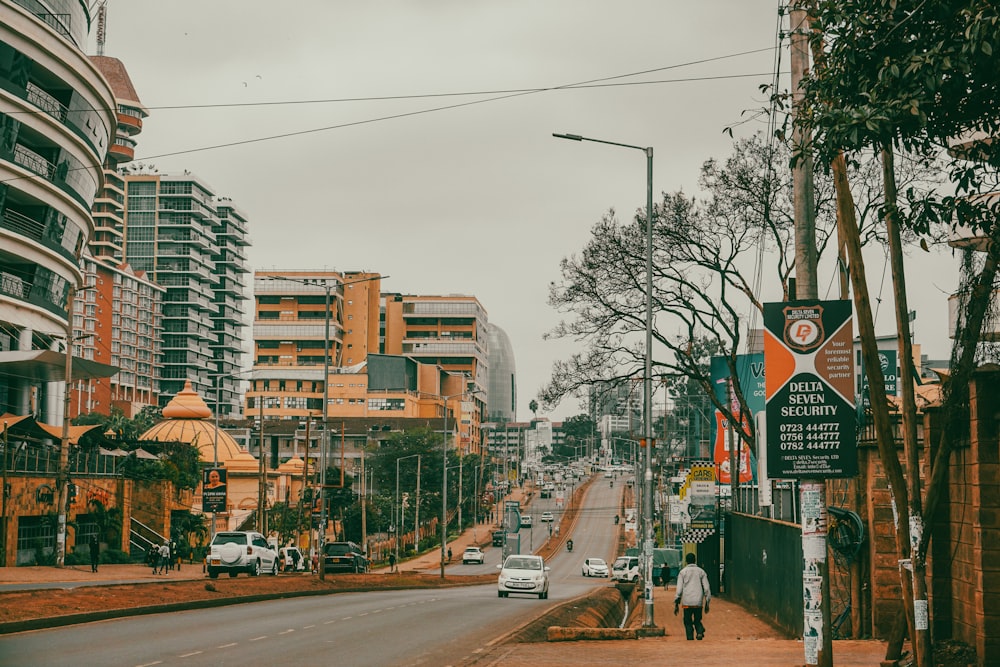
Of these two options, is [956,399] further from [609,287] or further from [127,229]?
[127,229]

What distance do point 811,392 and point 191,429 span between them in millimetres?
72253

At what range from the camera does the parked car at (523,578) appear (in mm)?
38688

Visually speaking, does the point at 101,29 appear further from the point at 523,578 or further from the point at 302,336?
the point at 523,578

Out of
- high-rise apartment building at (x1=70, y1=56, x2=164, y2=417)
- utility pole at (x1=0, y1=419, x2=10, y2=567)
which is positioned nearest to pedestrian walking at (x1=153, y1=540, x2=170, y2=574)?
utility pole at (x1=0, y1=419, x2=10, y2=567)

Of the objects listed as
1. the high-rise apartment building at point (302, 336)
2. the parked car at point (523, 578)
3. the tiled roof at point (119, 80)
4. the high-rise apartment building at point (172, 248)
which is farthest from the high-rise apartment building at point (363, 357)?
the parked car at point (523, 578)

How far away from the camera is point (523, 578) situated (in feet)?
127

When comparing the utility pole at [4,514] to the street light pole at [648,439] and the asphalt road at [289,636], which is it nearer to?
the asphalt road at [289,636]

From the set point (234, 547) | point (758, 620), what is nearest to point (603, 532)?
point (234, 547)

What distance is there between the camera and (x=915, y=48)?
444 inches

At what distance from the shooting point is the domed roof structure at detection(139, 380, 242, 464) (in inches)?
3113

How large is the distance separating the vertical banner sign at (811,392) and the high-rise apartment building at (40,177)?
42.8 m

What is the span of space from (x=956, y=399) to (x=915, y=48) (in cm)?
480

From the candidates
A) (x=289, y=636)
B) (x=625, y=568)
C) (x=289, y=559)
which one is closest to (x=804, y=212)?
(x=289, y=636)

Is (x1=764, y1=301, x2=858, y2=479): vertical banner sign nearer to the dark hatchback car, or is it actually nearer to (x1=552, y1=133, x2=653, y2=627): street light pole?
(x1=552, y1=133, x2=653, y2=627): street light pole
